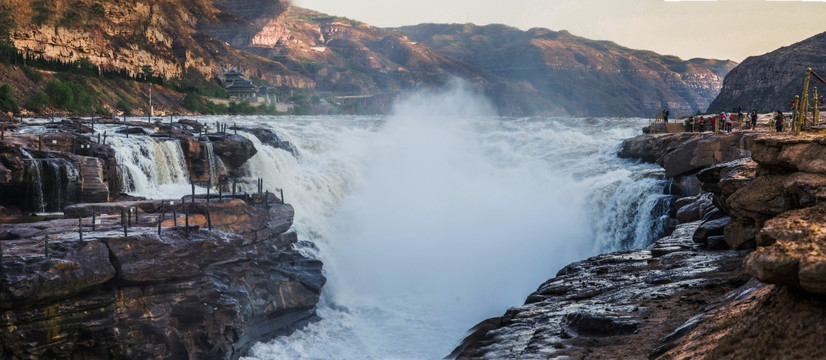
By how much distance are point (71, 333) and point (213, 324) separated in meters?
3.71

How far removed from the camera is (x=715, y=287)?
45.2 ft

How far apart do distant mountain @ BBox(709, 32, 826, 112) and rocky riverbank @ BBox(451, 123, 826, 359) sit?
63657 mm

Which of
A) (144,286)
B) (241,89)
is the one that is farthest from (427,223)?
(241,89)

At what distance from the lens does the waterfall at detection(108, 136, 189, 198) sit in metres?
26.1

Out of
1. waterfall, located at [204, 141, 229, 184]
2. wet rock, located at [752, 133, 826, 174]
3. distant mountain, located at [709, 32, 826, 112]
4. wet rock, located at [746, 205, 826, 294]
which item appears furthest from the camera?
distant mountain, located at [709, 32, 826, 112]

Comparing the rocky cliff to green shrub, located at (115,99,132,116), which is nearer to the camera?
green shrub, located at (115,99,132,116)

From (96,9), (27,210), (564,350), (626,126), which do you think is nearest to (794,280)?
(564,350)

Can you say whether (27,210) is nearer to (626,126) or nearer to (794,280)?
(794,280)

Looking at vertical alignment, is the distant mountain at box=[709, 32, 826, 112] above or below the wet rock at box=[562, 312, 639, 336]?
above

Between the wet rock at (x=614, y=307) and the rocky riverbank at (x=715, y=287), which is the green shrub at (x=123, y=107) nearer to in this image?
the rocky riverbank at (x=715, y=287)

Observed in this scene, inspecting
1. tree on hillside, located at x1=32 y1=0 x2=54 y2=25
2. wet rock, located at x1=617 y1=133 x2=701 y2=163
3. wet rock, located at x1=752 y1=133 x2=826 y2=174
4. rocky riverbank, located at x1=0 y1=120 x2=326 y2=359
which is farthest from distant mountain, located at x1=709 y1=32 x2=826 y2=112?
Result: tree on hillside, located at x1=32 y1=0 x2=54 y2=25

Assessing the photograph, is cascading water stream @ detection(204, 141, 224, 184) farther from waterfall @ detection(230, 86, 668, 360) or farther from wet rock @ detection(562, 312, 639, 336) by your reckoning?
wet rock @ detection(562, 312, 639, 336)

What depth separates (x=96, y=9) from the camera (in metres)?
89.2

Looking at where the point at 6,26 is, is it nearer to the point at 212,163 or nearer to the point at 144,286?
the point at 212,163
